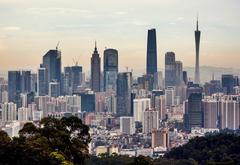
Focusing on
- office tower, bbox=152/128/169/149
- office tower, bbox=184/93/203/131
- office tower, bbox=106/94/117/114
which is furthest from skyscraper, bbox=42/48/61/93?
office tower, bbox=152/128/169/149

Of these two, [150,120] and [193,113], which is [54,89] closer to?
[193,113]

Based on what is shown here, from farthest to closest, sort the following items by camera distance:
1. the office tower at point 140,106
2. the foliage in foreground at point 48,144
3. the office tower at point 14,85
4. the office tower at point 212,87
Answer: the office tower at point 212,87 < the office tower at point 14,85 < the office tower at point 140,106 < the foliage in foreground at point 48,144

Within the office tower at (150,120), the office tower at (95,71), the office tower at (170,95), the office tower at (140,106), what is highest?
the office tower at (95,71)

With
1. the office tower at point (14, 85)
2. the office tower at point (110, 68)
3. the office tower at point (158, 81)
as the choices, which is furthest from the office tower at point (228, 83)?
the office tower at point (14, 85)

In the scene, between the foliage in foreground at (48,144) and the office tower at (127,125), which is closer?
the foliage in foreground at (48,144)

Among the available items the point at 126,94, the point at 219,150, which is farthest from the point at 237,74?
the point at 219,150

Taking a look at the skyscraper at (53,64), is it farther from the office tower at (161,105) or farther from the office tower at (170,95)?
the office tower at (161,105)

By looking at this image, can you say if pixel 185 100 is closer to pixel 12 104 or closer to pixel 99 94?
pixel 99 94
